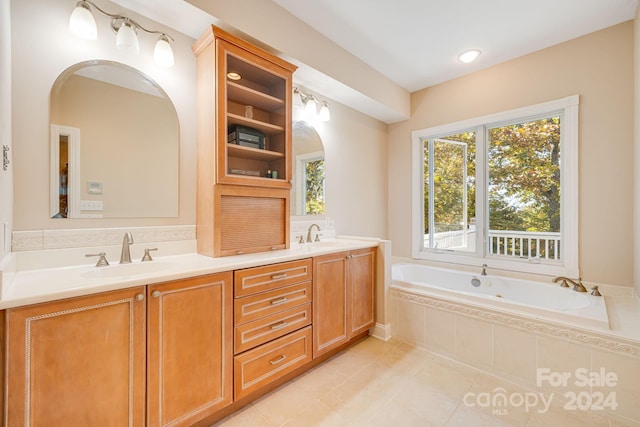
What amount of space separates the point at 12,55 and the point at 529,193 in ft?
12.7

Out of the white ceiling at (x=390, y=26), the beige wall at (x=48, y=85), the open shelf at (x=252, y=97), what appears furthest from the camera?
the open shelf at (x=252, y=97)

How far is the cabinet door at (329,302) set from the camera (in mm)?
1974

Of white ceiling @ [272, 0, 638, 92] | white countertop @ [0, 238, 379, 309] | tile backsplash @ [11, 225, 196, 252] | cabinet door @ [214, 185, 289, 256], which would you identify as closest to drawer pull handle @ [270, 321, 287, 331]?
white countertop @ [0, 238, 379, 309]

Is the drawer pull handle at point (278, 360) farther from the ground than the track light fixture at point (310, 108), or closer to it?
closer to it

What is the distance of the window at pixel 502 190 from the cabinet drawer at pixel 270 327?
2.08 m

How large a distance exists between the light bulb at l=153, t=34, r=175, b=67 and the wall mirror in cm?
14

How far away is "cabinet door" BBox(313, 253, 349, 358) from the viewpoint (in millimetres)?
1974

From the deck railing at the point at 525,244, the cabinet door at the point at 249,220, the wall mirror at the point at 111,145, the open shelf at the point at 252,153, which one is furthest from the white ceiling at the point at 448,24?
the deck railing at the point at 525,244

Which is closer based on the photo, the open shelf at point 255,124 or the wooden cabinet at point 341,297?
the open shelf at point 255,124

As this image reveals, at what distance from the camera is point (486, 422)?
154cm

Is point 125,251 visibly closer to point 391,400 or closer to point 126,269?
point 126,269

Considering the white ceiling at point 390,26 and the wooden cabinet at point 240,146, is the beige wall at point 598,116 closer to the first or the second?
the white ceiling at point 390,26

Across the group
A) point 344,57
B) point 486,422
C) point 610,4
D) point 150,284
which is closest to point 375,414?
point 486,422

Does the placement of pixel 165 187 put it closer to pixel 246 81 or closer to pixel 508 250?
pixel 246 81
